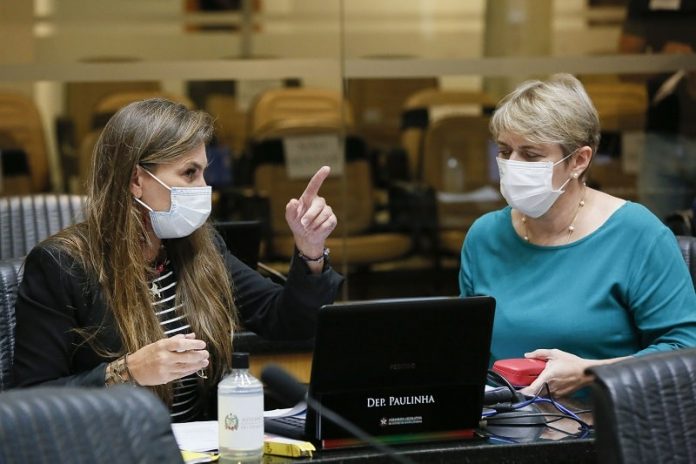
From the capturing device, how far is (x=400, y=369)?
2.05 metres

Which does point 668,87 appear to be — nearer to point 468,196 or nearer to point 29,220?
point 468,196

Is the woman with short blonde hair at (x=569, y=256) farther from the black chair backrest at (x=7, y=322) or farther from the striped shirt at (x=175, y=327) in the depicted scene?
the black chair backrest at (x=7, y=322)

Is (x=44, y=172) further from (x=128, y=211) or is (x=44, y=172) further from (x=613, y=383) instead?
(x=613, y=383)

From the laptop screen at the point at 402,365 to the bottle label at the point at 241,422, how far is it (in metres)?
0.11

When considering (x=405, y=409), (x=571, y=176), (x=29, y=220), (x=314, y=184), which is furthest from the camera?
(x=29, y=220)

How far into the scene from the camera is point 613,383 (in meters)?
1.56

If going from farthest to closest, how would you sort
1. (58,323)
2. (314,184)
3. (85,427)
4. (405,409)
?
(314,184)
(58,323)
(405,409)
(85,427)

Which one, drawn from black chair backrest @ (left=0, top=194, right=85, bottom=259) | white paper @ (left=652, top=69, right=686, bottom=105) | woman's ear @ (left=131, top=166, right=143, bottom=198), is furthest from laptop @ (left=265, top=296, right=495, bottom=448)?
white paper @ (left=652, top=69, right=686, bottom=105)

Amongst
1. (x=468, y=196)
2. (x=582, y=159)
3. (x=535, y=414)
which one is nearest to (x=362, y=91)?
(x=468, y=196)


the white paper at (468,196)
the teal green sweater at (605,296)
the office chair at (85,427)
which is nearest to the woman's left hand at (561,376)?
the teal green sweater at (605,296)

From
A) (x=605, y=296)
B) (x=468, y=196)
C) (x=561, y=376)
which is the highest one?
(x=605, y=296)

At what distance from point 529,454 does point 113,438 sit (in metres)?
→ 0.88

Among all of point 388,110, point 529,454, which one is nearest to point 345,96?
point 388,110

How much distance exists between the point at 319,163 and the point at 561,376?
2.99 m
